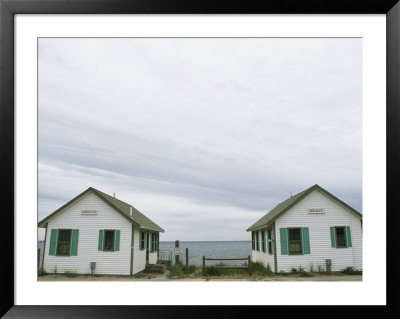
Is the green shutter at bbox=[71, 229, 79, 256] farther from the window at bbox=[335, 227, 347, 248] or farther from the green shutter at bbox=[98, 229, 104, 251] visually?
the window at bbox=[335, 227, 347, 248]

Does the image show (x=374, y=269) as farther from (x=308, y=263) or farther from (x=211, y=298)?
(x=308, y=263)

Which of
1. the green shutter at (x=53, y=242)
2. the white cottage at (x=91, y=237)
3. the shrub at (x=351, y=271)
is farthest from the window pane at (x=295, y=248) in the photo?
the green shutter at (x=53, y=242)

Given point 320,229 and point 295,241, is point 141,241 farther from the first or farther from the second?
point 320,229

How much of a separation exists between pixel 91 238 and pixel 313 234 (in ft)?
20.4

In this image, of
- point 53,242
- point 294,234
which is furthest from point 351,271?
point 53,242

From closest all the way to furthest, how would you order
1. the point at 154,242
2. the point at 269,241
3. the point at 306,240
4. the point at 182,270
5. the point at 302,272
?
1. the point at 302,272
2. the point at 306,240
3. the point at 269,241
4. the point at 182,270
5. the point at 154,242

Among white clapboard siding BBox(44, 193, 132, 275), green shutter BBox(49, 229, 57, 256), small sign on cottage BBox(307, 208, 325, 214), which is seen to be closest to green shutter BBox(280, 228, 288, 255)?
small sign on cottage BBox(307, 208, 325, 214)

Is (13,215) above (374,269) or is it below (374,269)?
above

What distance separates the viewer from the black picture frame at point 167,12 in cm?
258

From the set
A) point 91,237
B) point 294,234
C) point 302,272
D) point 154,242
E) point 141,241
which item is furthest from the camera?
point 154,242

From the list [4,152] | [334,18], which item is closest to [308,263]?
[334,18]

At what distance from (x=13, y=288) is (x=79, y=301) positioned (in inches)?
19.2

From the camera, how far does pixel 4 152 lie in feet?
8.48

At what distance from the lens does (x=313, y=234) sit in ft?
32.9
